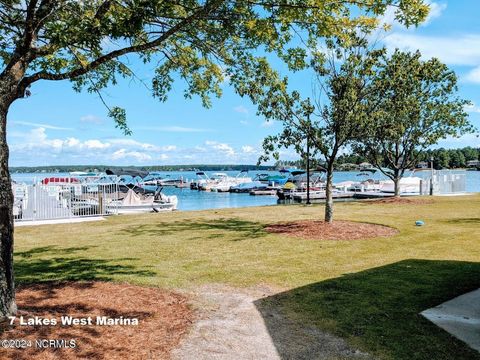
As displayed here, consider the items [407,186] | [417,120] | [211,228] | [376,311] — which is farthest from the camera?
[407,186]

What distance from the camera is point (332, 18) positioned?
228 inches

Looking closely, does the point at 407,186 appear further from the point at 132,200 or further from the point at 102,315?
the point at 102,315

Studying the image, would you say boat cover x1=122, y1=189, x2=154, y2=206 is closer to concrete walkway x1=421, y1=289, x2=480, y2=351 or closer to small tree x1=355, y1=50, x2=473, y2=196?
small tree x1=355, y1=50, x2=473, y2=196

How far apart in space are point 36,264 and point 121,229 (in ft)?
19.6

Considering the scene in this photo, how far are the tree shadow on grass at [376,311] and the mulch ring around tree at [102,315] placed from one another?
53.3 inches

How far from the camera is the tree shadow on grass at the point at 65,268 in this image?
7949 millimetres

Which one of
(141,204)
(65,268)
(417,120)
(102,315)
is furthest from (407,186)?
(102,315)

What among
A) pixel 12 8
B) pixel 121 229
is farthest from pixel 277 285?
pixel 121 229

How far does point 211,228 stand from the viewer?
15125mm

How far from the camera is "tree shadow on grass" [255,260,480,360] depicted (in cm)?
474

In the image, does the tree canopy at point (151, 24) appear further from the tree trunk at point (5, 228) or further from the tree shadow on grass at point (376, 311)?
the tree shadow on grass at point (376, 311)

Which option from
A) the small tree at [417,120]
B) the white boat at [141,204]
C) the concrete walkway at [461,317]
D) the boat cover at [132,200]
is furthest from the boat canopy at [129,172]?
the concrete walkway at [461,317]

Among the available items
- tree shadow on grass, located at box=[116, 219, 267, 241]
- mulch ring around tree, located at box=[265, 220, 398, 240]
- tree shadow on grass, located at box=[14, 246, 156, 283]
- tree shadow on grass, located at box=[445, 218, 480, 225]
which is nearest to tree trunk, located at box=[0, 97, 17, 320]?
tree shadow on grass, located at box=[14, 246, 156, 283]

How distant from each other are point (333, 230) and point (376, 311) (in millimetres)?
7300
